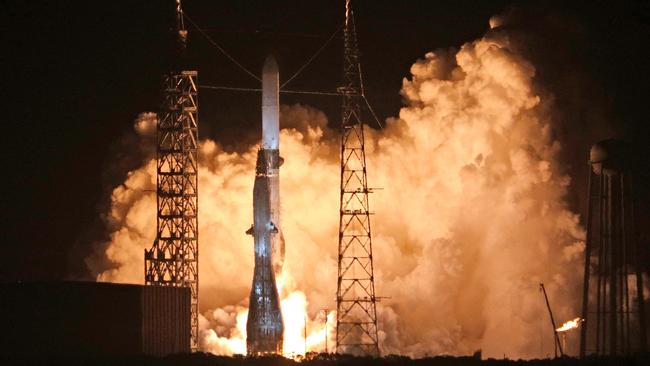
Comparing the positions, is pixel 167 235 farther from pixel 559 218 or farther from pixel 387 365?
pixel 387 365

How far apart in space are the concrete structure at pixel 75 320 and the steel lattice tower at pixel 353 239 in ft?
40.3

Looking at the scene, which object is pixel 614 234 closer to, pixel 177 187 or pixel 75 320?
pixel 177 187

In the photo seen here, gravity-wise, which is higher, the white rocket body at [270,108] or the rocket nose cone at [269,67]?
the rocket nose cone at [269,67]

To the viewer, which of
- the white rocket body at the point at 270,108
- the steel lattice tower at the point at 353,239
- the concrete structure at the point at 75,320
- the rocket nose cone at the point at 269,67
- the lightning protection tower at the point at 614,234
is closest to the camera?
the concrete structure at the point at 75,320

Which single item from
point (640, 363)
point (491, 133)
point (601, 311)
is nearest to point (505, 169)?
point (491, 133)

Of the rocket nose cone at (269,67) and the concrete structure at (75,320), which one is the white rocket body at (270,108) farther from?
the concrete structure at (75,320)

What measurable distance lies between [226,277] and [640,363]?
1423 inches

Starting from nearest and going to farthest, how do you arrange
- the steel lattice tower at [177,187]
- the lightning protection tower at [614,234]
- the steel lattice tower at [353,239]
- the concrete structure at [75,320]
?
the concrete structure at [75,320] → the lightning protection tower at [614,234] → the steel lattice tower at [353,239] → the steel lattice tower at [177,187]

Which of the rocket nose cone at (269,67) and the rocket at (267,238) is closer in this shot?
the rocket at (267,238)

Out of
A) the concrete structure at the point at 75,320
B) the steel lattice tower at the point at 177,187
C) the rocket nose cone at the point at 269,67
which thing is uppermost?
the rocket nose cone at the point at 269,67

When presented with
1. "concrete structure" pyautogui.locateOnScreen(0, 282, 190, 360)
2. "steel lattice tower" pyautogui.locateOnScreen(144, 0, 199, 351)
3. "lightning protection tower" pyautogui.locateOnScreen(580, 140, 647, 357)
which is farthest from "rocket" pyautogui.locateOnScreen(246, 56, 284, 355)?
"lightning protection tower" pyautogui.locateOnScreen(580, 140, 647, 357)

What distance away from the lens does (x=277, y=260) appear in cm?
12500

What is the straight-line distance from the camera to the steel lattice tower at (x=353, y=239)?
119 meters

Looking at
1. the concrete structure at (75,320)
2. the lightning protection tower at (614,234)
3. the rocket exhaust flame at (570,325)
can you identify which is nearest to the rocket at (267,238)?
the concrete structure at (75,320)
